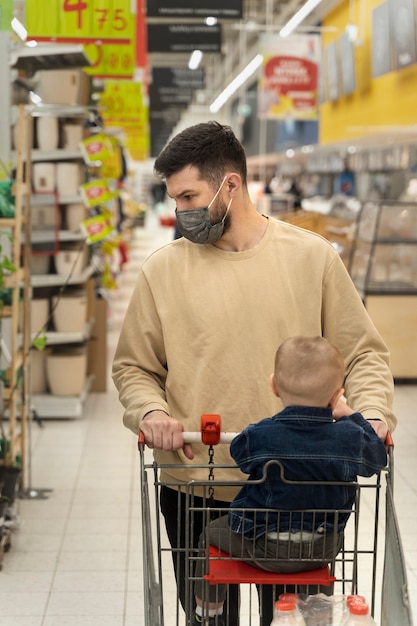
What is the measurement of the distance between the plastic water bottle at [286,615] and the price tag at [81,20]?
4.74 metres

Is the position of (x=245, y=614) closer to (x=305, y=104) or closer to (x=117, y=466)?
(x=117, y=466)

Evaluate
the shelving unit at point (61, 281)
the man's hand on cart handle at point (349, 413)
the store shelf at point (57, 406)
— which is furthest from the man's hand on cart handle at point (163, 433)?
the store shelf at point (57, 406)

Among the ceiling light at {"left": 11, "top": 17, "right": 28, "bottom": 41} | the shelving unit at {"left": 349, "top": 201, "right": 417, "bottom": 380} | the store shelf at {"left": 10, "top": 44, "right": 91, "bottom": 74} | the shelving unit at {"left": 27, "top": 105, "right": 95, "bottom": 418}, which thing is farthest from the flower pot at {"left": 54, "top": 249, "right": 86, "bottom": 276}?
the shelving unit at {"left": 349, "top": 201, "right": 417, "bottom": 380}

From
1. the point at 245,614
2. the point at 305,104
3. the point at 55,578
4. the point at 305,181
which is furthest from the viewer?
the point at 305,181

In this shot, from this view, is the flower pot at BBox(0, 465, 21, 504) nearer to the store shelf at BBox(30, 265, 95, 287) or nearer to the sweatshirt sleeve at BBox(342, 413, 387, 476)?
the store shelf at BBox(30, 265, 95, 287)

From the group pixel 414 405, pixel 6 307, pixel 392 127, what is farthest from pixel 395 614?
pixel 392 127

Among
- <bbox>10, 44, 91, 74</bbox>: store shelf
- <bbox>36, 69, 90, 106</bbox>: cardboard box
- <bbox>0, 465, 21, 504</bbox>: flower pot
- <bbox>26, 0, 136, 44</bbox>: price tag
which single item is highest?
<bbox>26, 0, 136, 44</bbox>: price tag

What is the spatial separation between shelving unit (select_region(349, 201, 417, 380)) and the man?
21.9 ft

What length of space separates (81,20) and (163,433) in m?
4.54

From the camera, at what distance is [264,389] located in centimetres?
249

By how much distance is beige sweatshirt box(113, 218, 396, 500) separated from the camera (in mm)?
2488

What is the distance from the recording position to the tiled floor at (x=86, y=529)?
4137mm

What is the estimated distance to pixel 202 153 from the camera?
2453 mm

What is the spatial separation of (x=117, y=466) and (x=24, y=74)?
11.5ft
